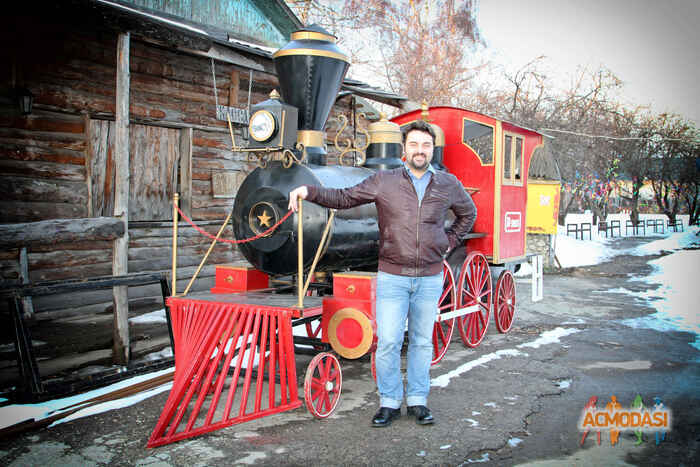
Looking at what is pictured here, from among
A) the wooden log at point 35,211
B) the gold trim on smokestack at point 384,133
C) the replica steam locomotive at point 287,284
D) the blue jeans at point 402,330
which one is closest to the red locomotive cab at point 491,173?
the replica steam locomotive at point 287,284

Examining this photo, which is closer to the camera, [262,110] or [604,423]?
[604,423]

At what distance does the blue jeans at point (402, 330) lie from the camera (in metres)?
3.59

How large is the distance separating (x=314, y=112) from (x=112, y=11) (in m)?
2.47

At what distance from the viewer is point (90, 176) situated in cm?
688

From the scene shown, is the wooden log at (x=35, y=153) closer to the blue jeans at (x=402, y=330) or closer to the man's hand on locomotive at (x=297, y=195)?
the man's hand on locomotive at (x=297, y=195)

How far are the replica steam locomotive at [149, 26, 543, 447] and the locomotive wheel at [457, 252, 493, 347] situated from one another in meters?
0.04

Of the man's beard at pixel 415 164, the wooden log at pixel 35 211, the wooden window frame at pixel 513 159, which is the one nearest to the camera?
the man's beard at pixel 415 164

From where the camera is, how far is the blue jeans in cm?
359

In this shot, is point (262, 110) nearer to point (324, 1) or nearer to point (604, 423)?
point (604, 423)

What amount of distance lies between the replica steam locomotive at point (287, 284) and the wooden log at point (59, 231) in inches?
55.7

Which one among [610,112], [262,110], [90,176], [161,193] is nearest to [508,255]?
[262,110]

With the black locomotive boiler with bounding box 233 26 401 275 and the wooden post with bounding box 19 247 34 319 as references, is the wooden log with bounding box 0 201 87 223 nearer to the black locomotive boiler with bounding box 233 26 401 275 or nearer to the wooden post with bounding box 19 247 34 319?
the wooden post with bounding box 19 247 34 319

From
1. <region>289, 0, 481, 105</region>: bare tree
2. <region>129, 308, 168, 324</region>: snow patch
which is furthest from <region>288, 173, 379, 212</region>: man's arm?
<region>289, 0, 481, 105</region>: bare tree

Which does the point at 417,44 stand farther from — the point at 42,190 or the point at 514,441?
the point at 514,441
